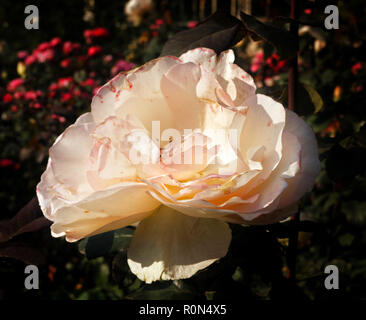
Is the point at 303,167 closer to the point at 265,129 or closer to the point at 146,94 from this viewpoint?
the point at 265,129

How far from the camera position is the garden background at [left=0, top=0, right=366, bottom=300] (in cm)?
66

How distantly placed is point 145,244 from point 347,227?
1347mm

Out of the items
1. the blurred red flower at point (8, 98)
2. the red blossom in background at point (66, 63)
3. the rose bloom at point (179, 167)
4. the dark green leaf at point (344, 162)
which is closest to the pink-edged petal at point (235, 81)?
the rose bloom at point (179, 167)

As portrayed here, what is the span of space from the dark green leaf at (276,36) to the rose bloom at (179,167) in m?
0.13

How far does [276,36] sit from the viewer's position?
24.4 inches

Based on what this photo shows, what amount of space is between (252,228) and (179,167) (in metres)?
0.20

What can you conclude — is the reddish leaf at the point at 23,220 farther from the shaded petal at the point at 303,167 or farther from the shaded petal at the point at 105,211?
the shaded petal at the point at 303,167

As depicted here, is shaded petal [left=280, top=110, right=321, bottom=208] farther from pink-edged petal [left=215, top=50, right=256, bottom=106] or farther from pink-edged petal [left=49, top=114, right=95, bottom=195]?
pink-edged petal [left=49, top=114, right=95, bottom=195]

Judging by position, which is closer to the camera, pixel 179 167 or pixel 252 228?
pixel 179 167

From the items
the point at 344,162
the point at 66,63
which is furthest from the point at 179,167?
Answer: the point at 66,63

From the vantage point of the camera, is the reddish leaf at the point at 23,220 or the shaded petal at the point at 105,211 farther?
the reddish leaf at the point at 23,220

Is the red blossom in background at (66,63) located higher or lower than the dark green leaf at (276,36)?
lower

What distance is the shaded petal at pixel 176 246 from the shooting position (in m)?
0.47
